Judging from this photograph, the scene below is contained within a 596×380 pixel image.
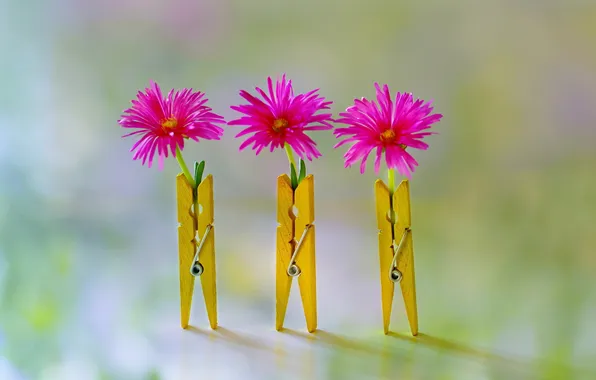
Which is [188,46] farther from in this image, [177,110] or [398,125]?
[398,125]

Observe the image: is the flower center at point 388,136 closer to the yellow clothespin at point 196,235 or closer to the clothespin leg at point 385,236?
the clothespin leg at point 385,236

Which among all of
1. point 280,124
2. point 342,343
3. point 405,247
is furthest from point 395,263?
point 280,124

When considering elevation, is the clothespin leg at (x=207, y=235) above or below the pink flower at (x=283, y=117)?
below

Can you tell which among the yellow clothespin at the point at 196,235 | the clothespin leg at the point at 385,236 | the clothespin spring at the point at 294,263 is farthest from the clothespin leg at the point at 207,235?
the clothespin leg at the point at 385,236

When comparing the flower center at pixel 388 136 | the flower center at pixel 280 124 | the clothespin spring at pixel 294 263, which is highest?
the flower center at pixel 280 124

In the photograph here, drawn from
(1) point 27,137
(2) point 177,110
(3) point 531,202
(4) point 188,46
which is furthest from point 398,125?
(1) point 27,137

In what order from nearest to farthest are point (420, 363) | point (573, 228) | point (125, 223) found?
1. point (420, 363)
2. point (573, 228)
3. point (125, 223)

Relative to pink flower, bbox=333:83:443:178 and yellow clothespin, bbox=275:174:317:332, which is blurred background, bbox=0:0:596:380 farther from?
pink flower, bbox=333:83:443:178
